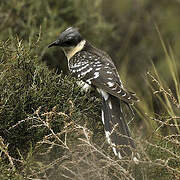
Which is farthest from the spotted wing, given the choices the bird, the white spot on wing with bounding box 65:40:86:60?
the white spot on wing with bounding box 65:40:86:60

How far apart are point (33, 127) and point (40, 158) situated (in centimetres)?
22

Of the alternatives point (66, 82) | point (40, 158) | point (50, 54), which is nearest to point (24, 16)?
point (50, 54)

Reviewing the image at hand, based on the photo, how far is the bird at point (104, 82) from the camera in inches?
138

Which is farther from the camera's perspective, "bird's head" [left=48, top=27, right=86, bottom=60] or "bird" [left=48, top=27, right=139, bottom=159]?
"bird's head" [left=48, top=27, right=86, bottom=60]

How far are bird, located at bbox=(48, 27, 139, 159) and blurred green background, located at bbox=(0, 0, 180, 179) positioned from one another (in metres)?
0.19

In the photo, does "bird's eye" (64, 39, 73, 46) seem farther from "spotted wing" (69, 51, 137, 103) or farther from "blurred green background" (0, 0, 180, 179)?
"blurred green background" (0, 0, 180, 179)

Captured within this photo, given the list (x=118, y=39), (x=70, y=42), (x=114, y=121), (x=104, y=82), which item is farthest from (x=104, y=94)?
(x=118, y=39)

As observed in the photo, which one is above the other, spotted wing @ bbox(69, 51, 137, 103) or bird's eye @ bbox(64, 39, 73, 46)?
bird's eye @ bbox(64, 39, 73, 46)

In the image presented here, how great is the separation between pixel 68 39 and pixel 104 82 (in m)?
0.84

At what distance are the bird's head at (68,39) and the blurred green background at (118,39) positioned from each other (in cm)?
18

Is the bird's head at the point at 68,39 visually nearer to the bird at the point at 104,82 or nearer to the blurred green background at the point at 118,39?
the bird at the point at 104,82

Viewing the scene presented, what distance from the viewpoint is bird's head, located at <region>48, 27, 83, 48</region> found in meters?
4.52

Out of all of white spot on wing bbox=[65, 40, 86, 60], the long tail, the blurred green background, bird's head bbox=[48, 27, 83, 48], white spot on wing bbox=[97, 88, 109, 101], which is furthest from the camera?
white spot on wing bbox=[65, 40, 86, 60]

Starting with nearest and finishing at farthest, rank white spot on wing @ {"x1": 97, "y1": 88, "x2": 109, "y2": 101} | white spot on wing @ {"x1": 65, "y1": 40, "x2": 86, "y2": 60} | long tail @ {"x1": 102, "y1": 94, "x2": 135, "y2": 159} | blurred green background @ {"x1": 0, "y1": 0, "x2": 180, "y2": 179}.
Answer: long tail @ {"x1": 102, "y1": 94, "x2": 135, "y2": 159} → blurred green background @ {"x1": 0, "y1": 0, "x2": 180, "y2": 179} → white spot on wing @ {"x1": 97, "y1": 88, "x2": 109, "y2": 101} → white spot on wing @ {"x1": 65, "y1": 40, "x2": 86, "y2": 60}
